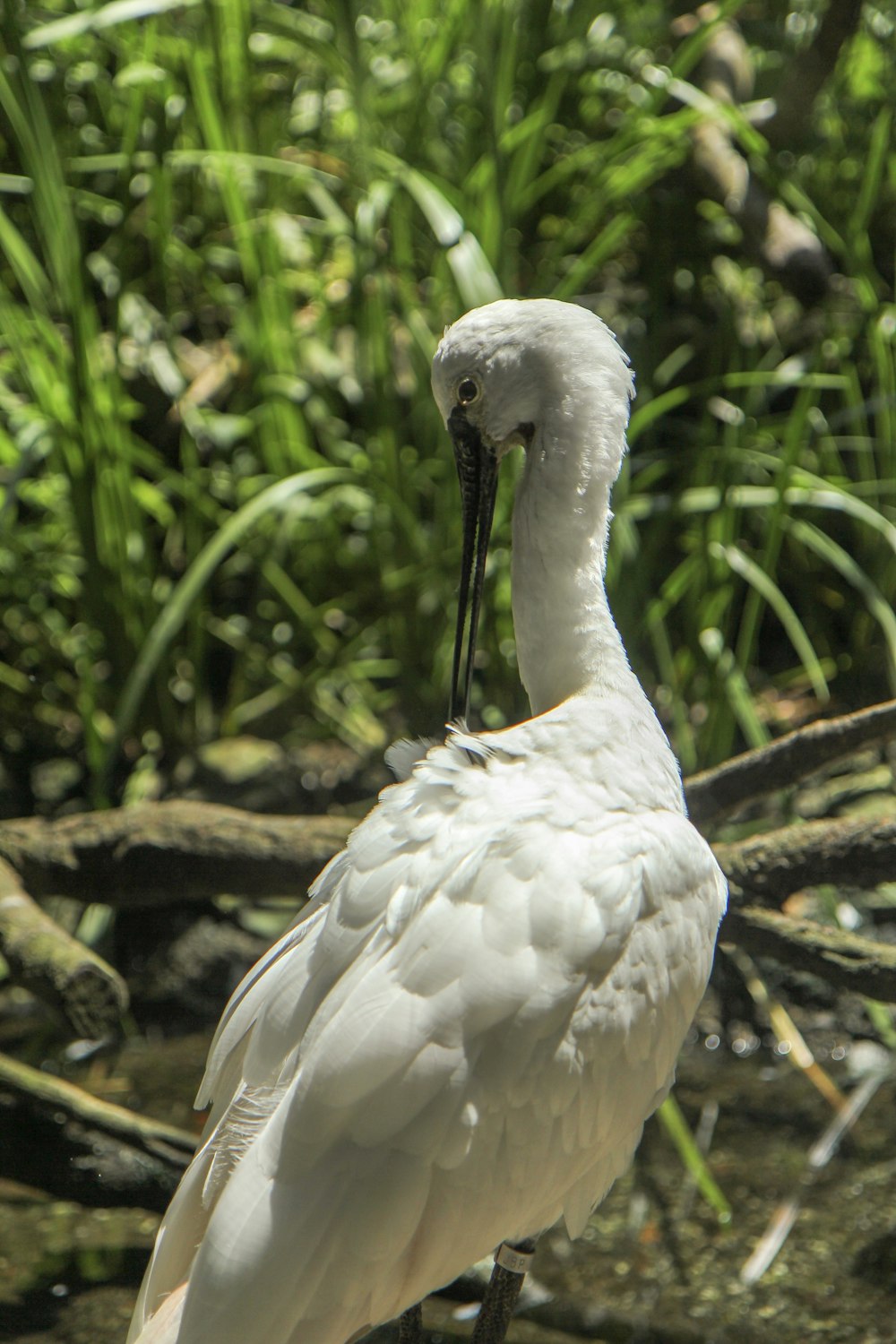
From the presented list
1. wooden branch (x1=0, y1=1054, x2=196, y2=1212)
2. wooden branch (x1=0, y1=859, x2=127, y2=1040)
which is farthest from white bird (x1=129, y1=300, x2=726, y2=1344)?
wooden branch (x1=0, y1=1054, x2=196, y2=1212)

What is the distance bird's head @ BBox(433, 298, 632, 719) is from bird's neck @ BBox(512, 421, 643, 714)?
0.02 meters

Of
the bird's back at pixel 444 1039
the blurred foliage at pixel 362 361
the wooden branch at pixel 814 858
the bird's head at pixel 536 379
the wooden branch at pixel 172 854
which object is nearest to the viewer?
the bird's back at pixel 444 1039

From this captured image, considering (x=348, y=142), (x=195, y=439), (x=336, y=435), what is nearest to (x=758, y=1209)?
(x=336, y=435)

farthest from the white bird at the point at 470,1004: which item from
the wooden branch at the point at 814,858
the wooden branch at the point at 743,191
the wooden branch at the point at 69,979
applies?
the wooden branch at the point at 743,191

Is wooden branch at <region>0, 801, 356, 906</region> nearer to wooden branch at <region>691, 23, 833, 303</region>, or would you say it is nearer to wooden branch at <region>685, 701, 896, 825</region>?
wooden branch at <region>685, 701, 896, 825</region>

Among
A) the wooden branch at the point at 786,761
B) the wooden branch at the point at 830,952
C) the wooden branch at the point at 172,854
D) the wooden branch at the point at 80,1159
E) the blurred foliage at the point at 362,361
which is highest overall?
the blurred foliage at the point at 362,361

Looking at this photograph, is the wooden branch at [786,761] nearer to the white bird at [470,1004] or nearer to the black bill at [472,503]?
the white bird at [470,1004]

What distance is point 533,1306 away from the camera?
189cm

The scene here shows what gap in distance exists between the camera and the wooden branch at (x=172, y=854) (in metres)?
2.01

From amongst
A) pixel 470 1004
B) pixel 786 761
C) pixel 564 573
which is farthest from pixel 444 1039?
pixel 786 761

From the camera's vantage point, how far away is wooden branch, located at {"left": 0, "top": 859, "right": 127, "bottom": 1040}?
158 centimetres

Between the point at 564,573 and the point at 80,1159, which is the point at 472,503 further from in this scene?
the point at 80,1159

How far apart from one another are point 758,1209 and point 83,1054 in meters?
1.25

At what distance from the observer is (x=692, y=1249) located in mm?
2020
